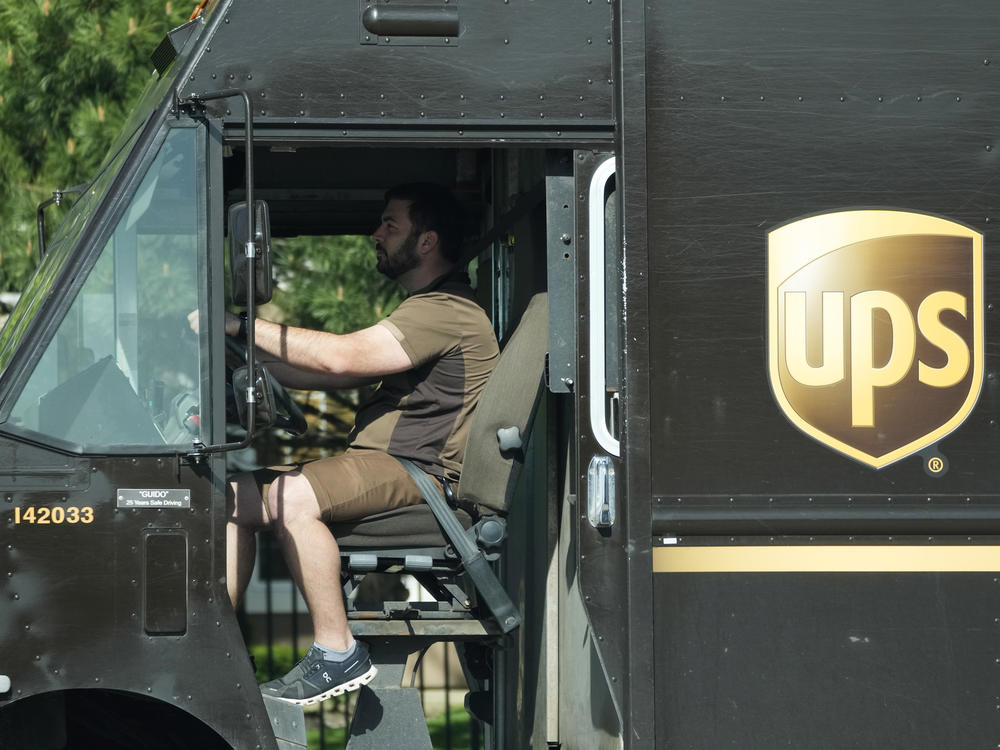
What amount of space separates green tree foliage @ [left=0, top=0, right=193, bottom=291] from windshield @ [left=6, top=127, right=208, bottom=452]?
3.25 meters

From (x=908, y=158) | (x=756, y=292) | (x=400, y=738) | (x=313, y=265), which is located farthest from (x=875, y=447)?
(x=313, y=265)

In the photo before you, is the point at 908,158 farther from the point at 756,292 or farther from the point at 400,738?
the point at 400,738

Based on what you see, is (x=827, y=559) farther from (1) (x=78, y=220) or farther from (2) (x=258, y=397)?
(1) (x=78, y=220)

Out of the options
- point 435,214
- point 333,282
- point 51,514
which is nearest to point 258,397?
point 51,514

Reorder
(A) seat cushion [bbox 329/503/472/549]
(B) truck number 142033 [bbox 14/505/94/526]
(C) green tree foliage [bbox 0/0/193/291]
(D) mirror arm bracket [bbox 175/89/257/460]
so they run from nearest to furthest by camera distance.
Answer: (D) mirror arm bracket [bbox 175/89/257/460], (B) truck number 142033 [bbox 14/505/94/526], (A) seat cushion [bbox 329/503/472/549], (C) green tree foliage [bbox 0/0/193/291]

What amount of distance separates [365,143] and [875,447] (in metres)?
1.52

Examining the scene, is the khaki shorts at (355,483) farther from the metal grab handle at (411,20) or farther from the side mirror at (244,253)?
the metal grab handle at (411,20)

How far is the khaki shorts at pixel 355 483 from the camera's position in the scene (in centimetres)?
367

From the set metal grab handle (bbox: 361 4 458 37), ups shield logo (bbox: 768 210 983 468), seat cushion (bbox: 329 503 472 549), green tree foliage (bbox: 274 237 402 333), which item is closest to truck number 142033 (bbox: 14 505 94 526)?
seat cushion (bbox: 329 503 472 549)

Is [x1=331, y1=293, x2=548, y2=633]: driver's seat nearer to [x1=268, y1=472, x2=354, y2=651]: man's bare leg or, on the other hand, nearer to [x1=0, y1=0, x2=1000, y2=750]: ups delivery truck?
[x1=268, y1=472, x2=354, y2=651]: man's bare leg

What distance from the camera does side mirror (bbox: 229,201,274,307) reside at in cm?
317

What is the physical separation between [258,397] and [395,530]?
74cm

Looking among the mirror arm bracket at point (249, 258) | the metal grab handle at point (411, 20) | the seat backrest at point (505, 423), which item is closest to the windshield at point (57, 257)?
the mirror arm bracket at point (249, 258)

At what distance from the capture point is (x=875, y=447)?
334 cm
